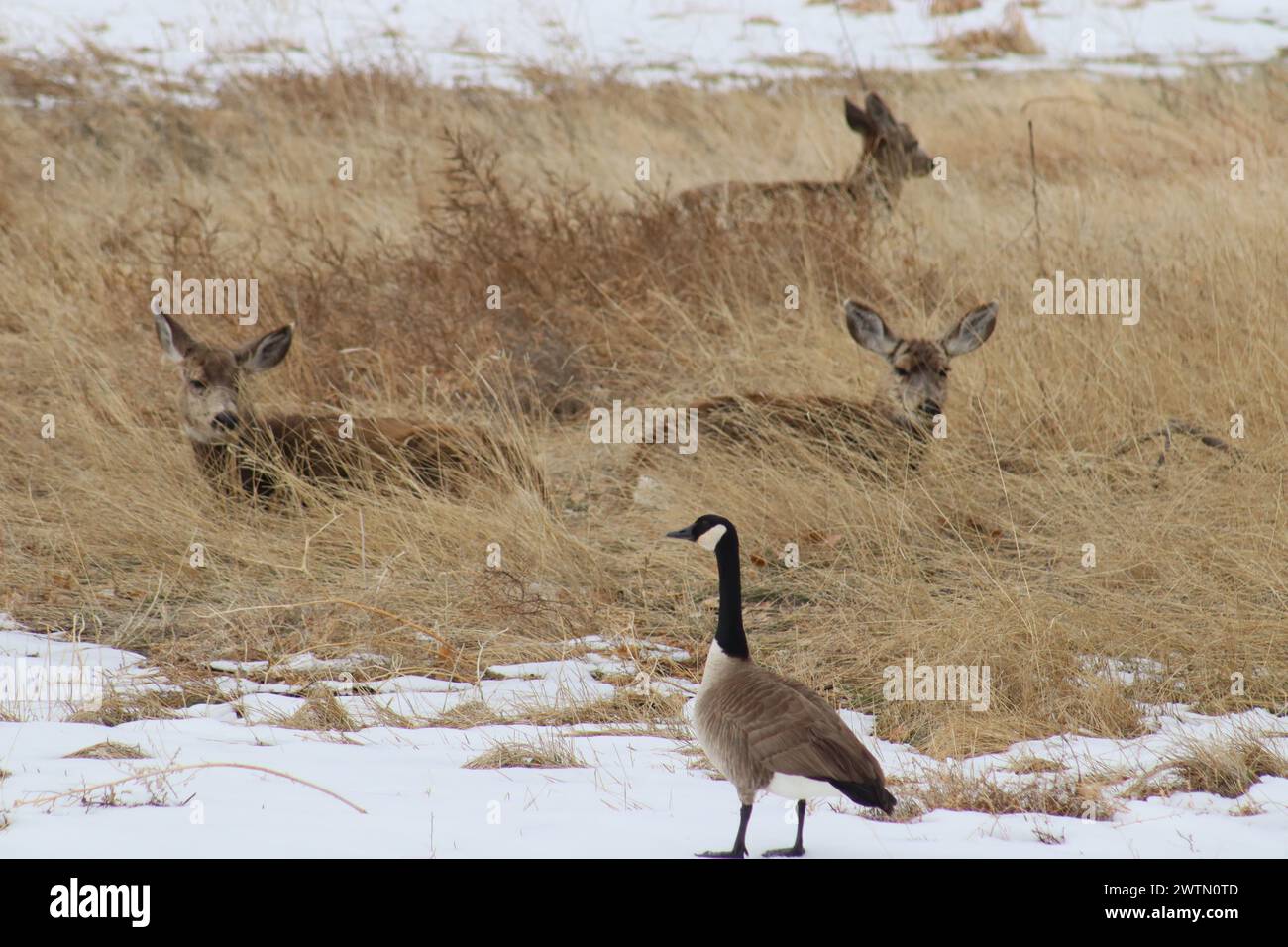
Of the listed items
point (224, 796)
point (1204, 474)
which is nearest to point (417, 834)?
point (224, 796)

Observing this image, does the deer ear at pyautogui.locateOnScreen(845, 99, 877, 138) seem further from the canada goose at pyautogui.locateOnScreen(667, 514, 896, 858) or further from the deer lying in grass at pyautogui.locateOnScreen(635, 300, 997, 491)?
the canada goose at pyautogui.locateOnScreen(667, 514, 896, 858)

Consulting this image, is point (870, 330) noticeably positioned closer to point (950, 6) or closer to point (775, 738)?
point (775, 738)

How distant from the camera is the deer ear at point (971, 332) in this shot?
22.2 feet

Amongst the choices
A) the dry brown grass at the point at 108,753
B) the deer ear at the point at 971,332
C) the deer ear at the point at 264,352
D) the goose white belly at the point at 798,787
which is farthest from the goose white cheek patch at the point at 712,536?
the deer ear at the point at 264,352

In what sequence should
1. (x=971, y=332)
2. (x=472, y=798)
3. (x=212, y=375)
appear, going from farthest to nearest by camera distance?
(x=212, y=375)
(x=971, y=332)
(x=472, y=798)

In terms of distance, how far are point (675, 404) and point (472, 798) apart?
4.22 metres

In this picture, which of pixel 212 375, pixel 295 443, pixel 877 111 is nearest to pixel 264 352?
pixel 212 375

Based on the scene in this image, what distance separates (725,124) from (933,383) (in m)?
8.55

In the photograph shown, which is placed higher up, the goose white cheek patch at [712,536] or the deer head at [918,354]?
the deer head at [918,354]

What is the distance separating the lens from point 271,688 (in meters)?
4.99

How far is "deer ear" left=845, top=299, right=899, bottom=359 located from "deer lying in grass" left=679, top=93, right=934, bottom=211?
274 cm

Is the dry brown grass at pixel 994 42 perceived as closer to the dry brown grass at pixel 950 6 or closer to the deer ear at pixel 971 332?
the dry brown grass at pixel 950 6

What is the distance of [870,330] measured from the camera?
6902mm

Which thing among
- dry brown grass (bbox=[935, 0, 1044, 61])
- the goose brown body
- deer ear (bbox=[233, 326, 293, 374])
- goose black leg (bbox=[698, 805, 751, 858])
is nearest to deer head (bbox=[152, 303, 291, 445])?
deer ear (bbox=[233, 326, 293, 374])
